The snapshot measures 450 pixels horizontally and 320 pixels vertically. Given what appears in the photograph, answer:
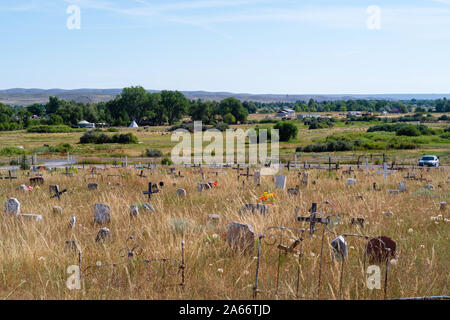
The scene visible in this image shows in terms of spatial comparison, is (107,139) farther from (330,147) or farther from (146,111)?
(146,111)

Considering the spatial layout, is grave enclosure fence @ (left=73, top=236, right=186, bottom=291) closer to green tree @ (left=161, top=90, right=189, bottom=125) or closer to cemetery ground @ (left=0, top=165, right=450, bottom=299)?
cemetery ground @ (left=0, top=165, right=450, bottom=299)

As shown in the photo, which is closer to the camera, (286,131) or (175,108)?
(286,131)

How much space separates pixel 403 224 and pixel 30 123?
136261mm

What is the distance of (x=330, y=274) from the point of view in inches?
216

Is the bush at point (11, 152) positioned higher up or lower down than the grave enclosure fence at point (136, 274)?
lower down

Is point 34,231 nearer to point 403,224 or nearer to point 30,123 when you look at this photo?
point 403,224

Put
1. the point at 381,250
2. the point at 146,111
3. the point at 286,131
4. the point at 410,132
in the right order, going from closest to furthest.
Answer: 1. the point at 381,250
2. the point at 410,132
3. the point at 286,131
4. the point at 146,111

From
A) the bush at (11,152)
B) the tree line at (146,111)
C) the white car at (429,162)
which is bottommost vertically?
the bush at (11,152)

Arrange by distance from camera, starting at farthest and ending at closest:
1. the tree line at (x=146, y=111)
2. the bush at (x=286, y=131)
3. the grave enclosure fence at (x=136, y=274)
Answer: the tree line at (x=146, y=111) < the bush at (x=286, y=131) < the grave enclosure fence at (x=136, y=274)

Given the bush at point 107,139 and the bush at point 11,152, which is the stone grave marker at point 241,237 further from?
the bush at point 107,139

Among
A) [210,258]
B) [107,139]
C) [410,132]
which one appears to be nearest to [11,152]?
[107,139]

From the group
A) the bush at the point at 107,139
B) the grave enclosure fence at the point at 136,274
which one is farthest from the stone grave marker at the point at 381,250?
the bush at the point at 107,139

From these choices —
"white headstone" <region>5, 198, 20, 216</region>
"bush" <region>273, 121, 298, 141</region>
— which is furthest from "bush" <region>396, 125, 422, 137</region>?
"white headstone" <region>5, 198, 20, 216</region>
